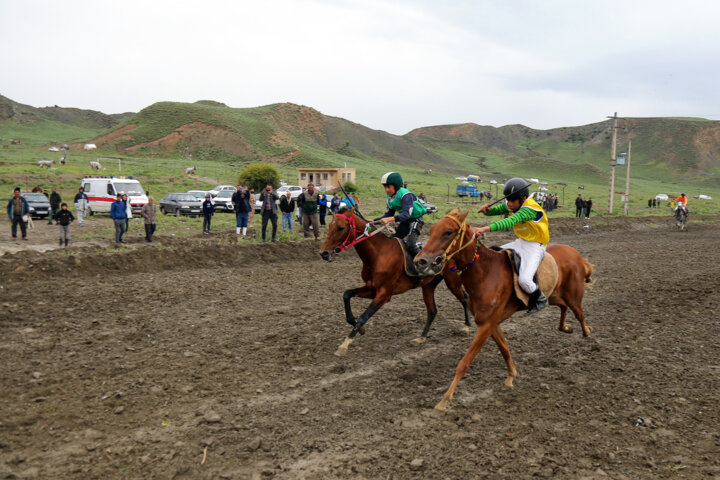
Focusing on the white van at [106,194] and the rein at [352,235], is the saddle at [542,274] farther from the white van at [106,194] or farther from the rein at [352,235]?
the white van at [106,194]

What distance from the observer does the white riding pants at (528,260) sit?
621 cm

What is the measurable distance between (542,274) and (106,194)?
26657 millimetres

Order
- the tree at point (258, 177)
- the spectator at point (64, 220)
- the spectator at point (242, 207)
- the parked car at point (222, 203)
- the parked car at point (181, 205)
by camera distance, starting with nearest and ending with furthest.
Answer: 1. the spectator at point (64, 220)
2. the spectator at point (242, 207)
3. the parked car at point (181, 205)
4. the parked car at point (222, 203)
5. the tree at point (258, 177)

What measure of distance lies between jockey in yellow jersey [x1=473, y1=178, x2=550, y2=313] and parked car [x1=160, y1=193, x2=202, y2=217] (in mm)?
25912

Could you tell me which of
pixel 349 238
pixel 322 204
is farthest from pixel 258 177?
pixel 349 238

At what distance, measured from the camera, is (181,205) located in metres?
29.8

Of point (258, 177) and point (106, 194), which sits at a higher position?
point (258, 177)

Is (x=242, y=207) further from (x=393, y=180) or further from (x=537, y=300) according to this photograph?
(x=537, y=300)

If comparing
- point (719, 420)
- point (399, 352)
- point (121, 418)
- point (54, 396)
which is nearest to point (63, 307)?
point (54, 396)

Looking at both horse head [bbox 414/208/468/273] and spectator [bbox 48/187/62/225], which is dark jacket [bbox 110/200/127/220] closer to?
spectator [bbox 48/187/62/225]

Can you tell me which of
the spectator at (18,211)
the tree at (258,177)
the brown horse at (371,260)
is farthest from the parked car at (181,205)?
the tree at (258,177)

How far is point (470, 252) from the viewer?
593 cm

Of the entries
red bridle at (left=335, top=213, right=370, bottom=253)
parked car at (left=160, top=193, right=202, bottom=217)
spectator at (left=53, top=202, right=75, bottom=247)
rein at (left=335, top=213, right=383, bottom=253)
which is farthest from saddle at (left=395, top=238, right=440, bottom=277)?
parked car at (left=160, top=193, right=202, bottom=217)

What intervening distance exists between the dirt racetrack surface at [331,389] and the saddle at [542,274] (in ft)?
3.79
